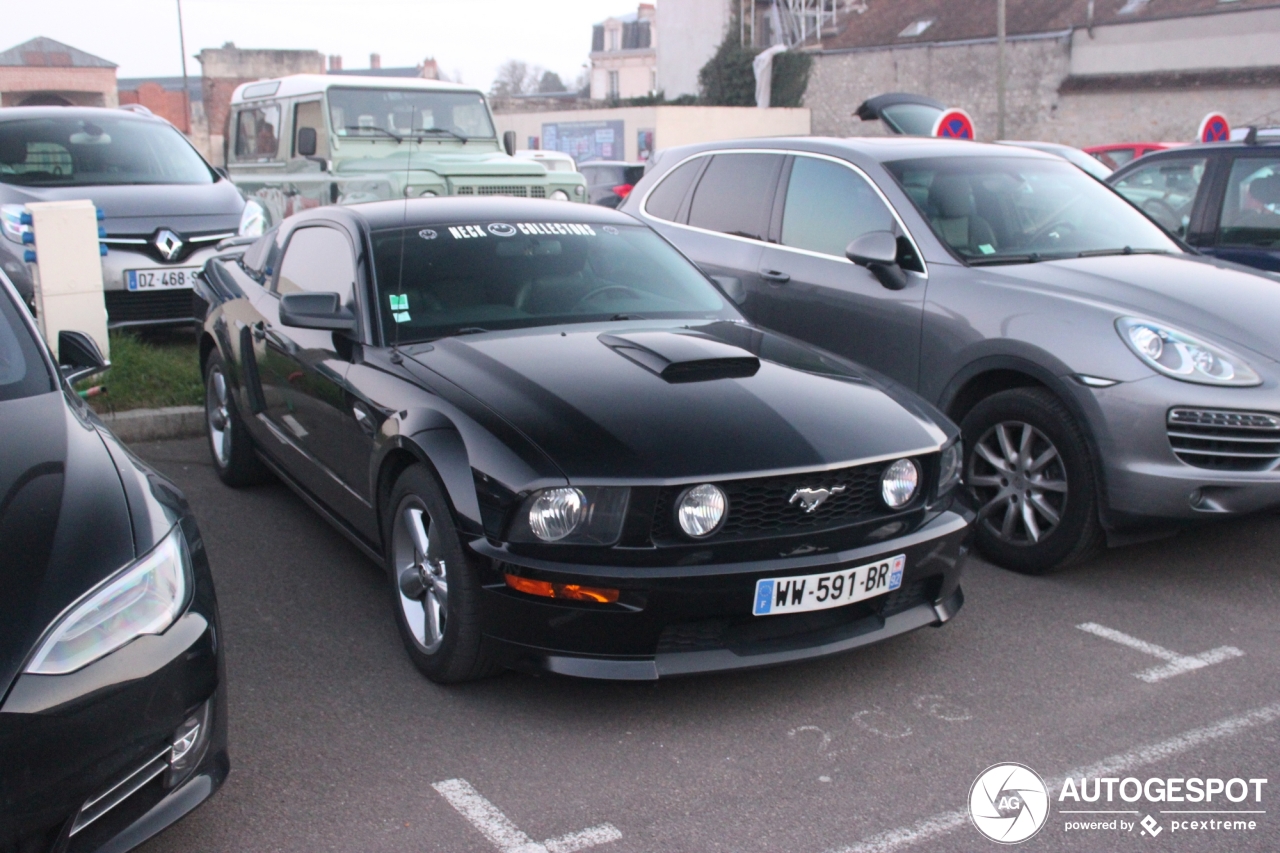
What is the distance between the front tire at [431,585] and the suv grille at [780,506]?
1.95ft

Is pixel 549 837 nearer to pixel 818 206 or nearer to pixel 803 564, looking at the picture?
pixel 803 564

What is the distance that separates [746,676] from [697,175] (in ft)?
12.0

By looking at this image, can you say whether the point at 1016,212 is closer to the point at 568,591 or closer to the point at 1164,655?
the point at 1164,655

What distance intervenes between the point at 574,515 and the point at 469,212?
197 cm

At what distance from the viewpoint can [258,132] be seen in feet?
40.6

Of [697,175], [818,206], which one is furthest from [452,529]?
[697,175]

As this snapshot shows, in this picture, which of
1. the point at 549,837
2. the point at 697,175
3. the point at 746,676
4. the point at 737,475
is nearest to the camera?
the point at 549,837

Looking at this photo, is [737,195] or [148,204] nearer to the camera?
[737,195]

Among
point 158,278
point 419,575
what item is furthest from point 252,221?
point 419,575

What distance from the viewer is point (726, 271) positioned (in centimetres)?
637

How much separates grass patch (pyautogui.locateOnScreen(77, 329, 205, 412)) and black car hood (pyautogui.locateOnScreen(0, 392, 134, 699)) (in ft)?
12.9

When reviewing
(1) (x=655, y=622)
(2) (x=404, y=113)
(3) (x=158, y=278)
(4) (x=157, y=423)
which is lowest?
(4) (x=157, y=423)

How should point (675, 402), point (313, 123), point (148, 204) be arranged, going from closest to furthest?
point (675, 402)
point (148, 204)
point (313, 123)

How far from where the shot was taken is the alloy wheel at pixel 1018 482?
480 cm
